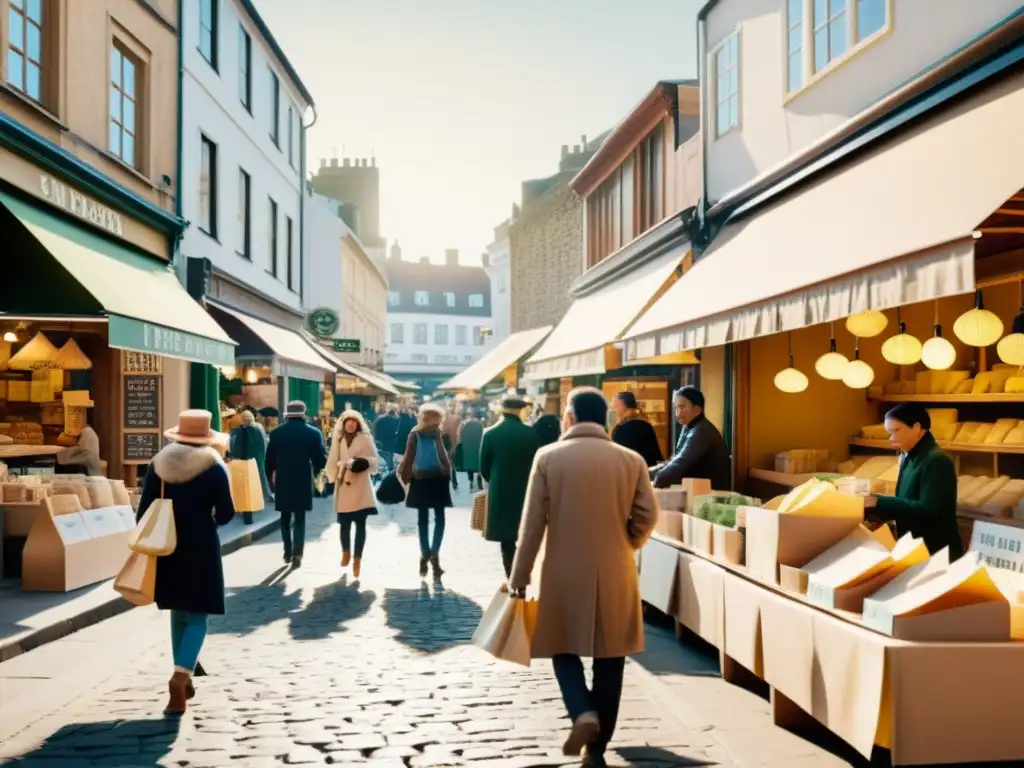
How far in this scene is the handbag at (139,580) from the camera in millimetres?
5848

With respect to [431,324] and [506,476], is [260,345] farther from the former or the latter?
[431,324]

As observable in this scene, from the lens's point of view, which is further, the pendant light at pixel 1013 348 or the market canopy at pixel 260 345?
the market canopy at pixel 260 345

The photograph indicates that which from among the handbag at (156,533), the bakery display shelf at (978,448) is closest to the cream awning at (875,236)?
the bakery display shelf at (978,448)

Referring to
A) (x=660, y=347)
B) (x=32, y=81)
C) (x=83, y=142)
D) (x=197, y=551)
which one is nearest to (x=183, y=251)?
(x=83, y=142)

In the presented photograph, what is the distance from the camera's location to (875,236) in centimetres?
683

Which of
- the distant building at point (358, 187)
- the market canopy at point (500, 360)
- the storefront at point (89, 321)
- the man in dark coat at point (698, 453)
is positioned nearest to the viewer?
the man in dark coat at point (698, 453)

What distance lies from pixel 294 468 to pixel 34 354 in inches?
165

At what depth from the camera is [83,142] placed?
12.3 m

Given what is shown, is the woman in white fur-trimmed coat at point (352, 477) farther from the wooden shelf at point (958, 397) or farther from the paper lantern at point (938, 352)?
the paper lantern at point (938, 352)

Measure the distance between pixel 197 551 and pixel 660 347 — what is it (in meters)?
5.82

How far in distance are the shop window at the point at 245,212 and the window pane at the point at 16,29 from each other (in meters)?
9.16

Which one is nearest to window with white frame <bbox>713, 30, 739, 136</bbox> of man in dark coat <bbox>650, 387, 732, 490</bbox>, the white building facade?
man in dark coat <bbox>650, 387, 732, 490</bbox>

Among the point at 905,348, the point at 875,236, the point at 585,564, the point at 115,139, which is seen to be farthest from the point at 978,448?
the point at 115,139

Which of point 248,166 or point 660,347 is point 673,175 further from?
point 248,166
